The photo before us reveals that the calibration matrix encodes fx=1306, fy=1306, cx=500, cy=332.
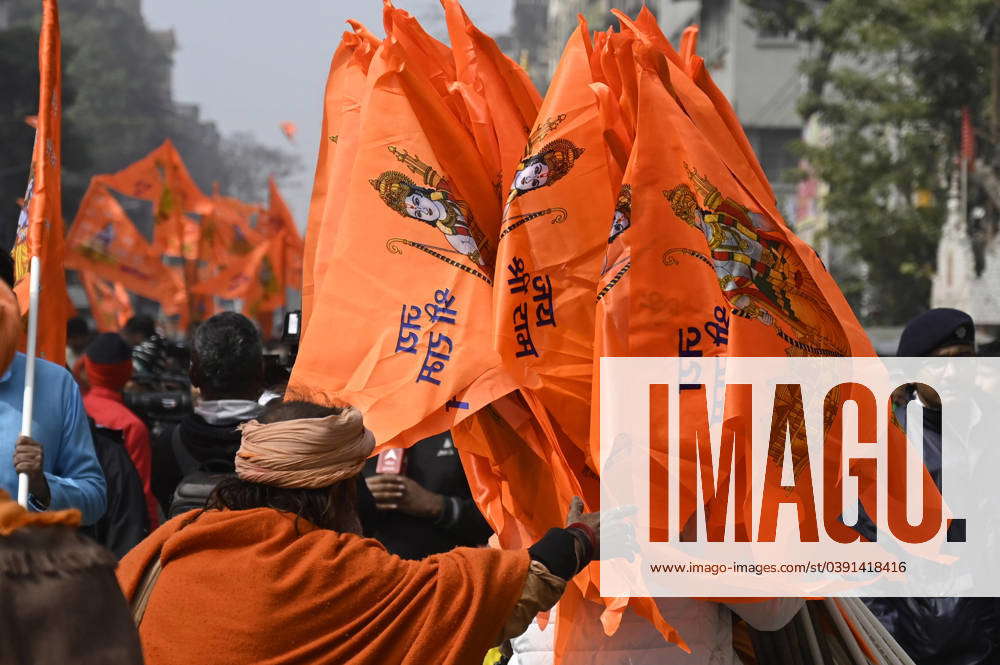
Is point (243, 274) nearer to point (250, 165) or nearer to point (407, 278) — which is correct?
point (407, 278)

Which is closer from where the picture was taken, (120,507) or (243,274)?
(120,507)

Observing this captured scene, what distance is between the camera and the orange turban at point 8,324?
309cm

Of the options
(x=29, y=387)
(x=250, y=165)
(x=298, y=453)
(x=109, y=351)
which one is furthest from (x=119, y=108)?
(x=298, y=453)

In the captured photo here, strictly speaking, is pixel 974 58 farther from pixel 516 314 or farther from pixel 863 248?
pixel 516 314

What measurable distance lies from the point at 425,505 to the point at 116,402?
2.13 m

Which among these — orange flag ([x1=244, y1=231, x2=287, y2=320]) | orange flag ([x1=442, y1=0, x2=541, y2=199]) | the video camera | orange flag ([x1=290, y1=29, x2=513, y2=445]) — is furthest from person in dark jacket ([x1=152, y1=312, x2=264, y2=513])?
orange flag ([x1=244, y1=231, x2=287, y2=320])

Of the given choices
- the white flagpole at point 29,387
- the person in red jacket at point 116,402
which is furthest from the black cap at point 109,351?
the white flagpole at point 29,387

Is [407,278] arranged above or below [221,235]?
below

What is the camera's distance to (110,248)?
12.6 meters

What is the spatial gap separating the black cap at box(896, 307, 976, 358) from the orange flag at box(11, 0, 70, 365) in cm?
273

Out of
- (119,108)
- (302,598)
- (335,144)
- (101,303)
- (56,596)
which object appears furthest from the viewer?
(119,108)

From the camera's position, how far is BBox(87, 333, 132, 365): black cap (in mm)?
5902

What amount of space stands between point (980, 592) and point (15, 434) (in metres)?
2.81

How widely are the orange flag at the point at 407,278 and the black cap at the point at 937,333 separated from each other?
78.7 inches
